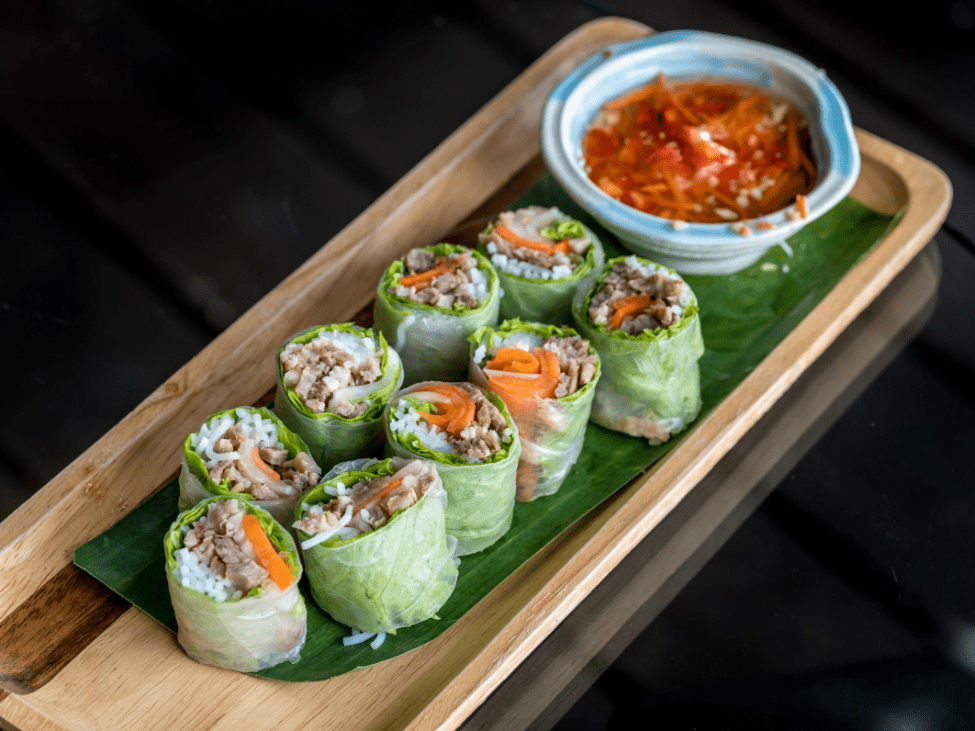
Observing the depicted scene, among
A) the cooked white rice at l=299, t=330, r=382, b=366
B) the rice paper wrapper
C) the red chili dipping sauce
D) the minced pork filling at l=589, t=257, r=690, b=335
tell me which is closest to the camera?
the cooked white rice at l=299, t=330, r=382, b=366

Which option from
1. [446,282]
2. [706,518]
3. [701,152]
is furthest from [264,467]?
[701,152]

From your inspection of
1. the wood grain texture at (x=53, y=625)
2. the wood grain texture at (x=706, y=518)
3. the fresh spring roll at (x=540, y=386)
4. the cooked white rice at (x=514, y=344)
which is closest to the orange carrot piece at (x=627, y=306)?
the fresh spring roll at (x=540, y=386)

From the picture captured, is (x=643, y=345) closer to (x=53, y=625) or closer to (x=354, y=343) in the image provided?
(x=354, y=343)

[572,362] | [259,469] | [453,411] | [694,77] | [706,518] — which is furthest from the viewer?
[694,77]

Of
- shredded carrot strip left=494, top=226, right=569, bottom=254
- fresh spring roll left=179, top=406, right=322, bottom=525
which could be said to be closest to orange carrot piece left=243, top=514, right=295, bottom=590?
fresh spring roll left=179, top=406, right=322, bottom=525

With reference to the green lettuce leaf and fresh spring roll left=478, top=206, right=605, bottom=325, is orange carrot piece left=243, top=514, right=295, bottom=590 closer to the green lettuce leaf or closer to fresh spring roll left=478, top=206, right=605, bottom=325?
fresh spring roll left=478, top=206, right=605, bottom=325

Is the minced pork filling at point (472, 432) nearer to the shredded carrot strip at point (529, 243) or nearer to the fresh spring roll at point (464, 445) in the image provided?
the fresh spring roll at point (464, 445)

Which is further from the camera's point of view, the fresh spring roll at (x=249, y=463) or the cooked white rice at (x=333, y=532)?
the fresh spring roll at (x=249, y=463)
